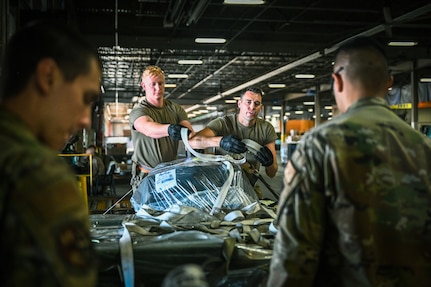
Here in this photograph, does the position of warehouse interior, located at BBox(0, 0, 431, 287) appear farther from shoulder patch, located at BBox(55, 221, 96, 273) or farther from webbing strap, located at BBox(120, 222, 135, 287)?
shoulder patch, located at BBox(55, 221, 96, 273)

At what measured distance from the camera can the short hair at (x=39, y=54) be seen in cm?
98

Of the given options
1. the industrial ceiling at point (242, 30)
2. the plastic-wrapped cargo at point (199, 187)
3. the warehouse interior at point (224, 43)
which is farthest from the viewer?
the industrial ceiling at point (242, 30)

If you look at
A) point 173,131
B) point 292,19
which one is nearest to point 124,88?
point 292,19

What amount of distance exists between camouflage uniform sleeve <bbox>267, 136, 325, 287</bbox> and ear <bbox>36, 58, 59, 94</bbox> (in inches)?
Answer: 36.1

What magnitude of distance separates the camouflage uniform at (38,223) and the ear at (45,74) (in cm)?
13

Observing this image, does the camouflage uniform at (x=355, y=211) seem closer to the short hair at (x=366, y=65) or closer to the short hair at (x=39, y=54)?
the short hair at (x=366, y=65)

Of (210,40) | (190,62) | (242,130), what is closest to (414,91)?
(190,62)

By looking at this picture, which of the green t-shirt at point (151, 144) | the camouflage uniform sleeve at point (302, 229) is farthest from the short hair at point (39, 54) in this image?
the green t-shirt at point (151, 144)

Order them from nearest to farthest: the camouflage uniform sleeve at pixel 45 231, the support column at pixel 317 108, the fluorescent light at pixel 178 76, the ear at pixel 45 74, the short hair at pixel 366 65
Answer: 1. the camouflage uniform sleeve at pixel 45 231
2. the ear at pixel 45 74
3. the short hair at pixel 366 65
4. the fluorescent light at pixel 178 76
5. the support column at pixel 317 108

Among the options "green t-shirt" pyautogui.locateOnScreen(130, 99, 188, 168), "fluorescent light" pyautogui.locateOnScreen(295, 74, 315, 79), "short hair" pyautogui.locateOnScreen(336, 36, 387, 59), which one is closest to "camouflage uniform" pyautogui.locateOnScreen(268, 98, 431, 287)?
"short hair" pyautogui.locateOnScreen(336, 36, 387, 59)

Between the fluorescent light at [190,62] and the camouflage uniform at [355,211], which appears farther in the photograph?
the fluorescent light at [190,62]

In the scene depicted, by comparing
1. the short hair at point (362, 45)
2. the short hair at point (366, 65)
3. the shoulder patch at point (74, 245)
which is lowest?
the shoulder patch at point (74, 245)

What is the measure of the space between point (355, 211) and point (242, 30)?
34.3ft

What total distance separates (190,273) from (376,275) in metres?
0.83
